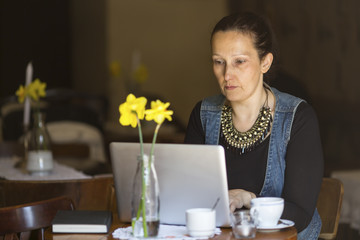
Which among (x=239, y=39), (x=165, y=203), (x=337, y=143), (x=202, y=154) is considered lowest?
(x=337, y=143)

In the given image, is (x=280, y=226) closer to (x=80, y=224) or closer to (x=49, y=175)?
(x=80, y=224)

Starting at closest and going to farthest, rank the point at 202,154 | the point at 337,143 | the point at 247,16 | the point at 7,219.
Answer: the point at 202,154 < the point at 7,219 < the point at 247,16 < the point at 337,143

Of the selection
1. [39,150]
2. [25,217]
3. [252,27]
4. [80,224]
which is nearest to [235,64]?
[252,27]

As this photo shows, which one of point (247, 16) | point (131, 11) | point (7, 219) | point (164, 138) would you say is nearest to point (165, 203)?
point (7, 219)

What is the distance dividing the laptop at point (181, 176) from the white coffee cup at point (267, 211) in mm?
79

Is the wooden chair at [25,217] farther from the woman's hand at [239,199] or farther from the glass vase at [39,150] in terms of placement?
the glass vase at [39,150]

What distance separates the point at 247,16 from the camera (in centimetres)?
226

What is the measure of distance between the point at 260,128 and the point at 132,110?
0.66 metres

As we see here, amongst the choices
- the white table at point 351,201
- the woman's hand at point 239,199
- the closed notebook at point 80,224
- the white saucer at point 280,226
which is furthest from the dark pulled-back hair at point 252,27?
the white table at point 351,201

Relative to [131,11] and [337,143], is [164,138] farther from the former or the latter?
[131,11]

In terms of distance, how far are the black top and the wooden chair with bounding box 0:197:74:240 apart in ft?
1.99

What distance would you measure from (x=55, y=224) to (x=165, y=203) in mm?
307

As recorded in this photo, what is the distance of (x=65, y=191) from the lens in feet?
9.40

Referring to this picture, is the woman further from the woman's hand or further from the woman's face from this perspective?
the woman's hand
